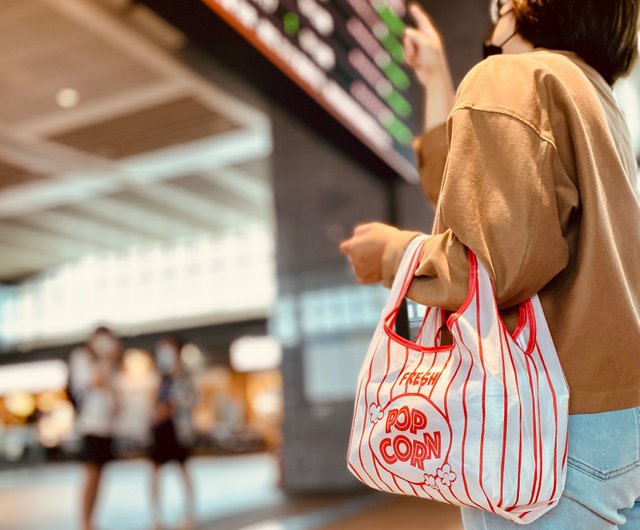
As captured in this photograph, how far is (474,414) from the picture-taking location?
0.88m

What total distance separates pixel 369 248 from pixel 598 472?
47cm

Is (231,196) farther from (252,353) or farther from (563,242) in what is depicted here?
(563,242)

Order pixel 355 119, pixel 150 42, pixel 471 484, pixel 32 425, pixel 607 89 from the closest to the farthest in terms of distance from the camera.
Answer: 1. pixel 471 484
2. pixel 607 89
3. pixel 355 119
4. pixel 150 42
5. pixel 32 425

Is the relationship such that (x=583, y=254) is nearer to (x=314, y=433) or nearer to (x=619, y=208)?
(x=619, y=208)

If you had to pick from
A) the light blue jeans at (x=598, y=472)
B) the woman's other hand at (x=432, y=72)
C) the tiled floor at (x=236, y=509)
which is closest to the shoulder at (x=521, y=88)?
the light blue jeans at (x=598, y=472)

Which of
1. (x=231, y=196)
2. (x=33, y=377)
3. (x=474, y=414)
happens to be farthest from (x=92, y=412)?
(x=33, y=377)

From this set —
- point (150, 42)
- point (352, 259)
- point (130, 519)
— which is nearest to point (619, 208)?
point (352, 259)

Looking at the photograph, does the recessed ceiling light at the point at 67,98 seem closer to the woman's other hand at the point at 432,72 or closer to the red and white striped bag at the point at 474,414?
the woman's other hand at the point at 432,72

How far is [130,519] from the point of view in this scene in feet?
21.2

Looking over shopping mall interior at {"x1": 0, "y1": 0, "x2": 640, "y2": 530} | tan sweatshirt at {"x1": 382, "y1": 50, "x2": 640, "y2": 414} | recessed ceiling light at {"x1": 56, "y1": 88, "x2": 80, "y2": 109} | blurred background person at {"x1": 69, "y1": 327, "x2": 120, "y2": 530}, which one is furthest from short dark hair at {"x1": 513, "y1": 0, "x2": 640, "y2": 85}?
recessed ceiling light at {"x1": 56, "y1": 88, "x2": 80, "y2": 109}

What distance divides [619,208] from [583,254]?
0.12 metres

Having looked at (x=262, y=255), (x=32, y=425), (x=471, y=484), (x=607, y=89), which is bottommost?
(x=32, y=425)

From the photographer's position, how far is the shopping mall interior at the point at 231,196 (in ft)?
12.8

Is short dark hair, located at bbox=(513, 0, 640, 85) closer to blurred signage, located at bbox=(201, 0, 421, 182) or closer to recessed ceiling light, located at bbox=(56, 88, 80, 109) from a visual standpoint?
blurred signage, located at bbox=(201, 0, 421, 182)
